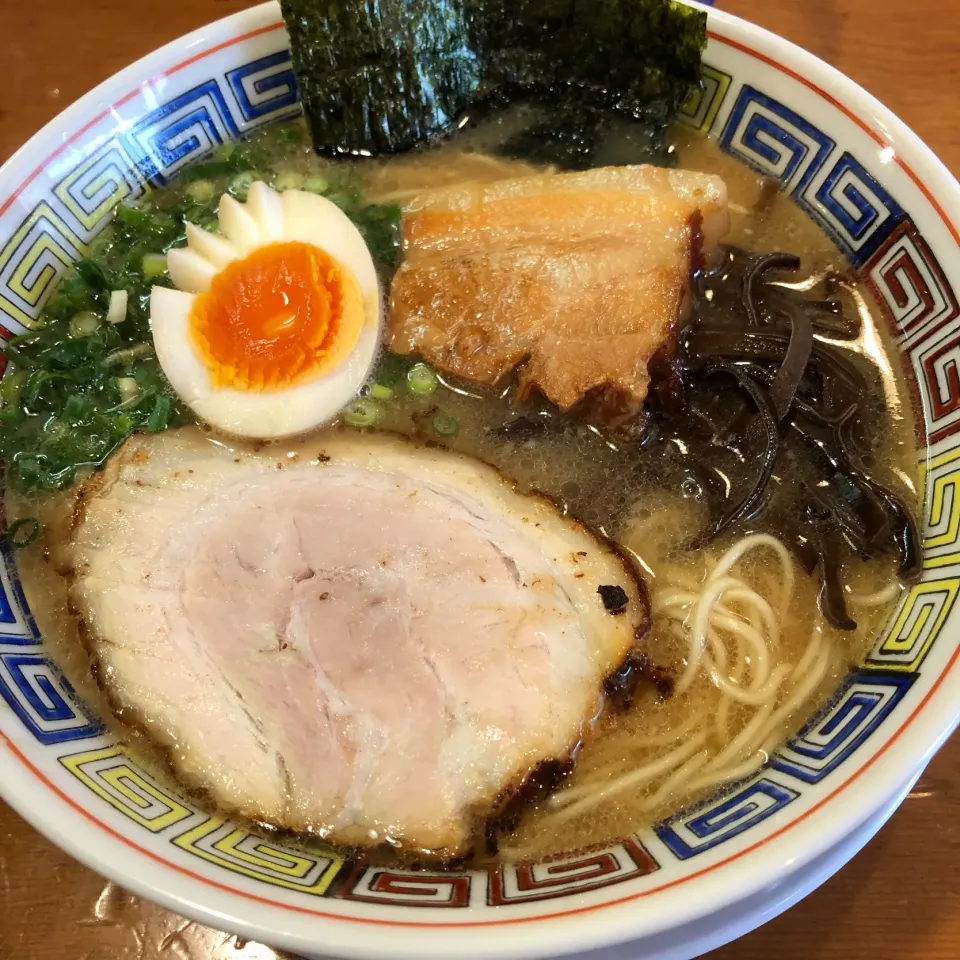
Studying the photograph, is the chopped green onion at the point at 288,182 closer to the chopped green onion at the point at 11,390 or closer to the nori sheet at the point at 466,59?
the nori sheet at the point at 466,59

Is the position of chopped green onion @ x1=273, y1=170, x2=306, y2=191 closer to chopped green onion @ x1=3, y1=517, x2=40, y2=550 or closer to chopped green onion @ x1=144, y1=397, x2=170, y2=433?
chopped green onion @ x1=144, y1=397, x2=170, y2=433

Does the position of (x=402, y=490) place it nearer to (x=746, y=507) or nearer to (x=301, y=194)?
(x=746, y=507)

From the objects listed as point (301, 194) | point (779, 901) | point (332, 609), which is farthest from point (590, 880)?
point (301, 194)

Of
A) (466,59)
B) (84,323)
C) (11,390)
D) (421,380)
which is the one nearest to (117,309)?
(84,323)

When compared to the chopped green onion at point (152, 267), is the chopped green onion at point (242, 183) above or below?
above

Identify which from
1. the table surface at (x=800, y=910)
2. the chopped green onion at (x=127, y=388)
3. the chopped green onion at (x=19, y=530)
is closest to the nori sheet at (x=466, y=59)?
the chopped green onion at (x=127, y=388)
